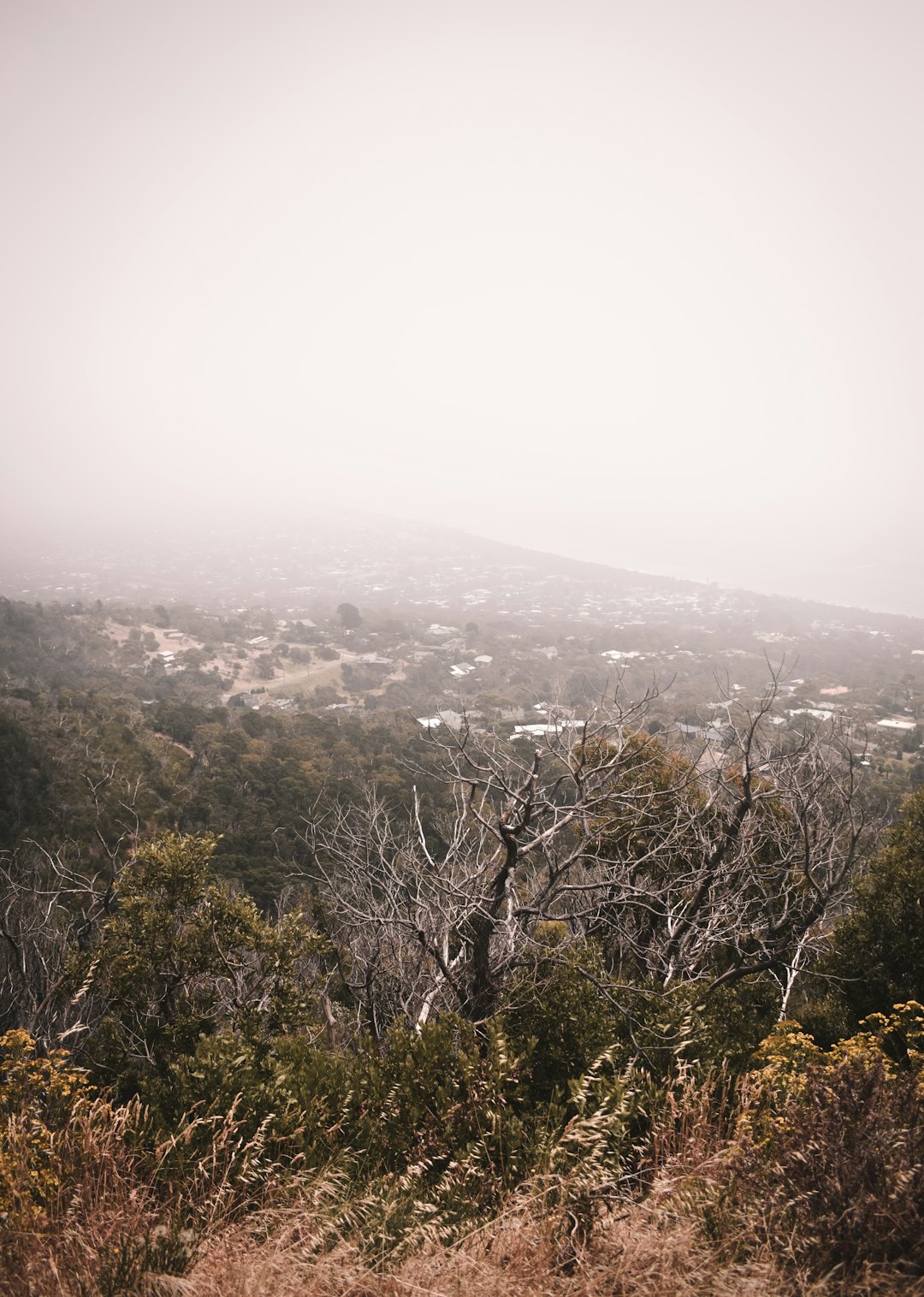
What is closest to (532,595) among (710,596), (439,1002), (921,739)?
(710,596)

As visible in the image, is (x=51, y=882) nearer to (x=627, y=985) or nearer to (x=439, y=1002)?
(x=439, y=1002)

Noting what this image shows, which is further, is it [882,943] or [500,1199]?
[882,943]

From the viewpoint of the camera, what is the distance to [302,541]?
163000 millimetres

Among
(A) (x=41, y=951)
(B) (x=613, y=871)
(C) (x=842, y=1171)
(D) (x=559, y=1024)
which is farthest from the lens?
(A) (x=41, y=951)

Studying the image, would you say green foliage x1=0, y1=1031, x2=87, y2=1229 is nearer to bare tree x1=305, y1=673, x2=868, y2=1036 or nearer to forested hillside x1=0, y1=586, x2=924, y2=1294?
forested hillside x1=0, y1=586, x2=924, y2=1294

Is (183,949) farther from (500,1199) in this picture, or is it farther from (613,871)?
(613,871)

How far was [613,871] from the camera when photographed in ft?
31.5

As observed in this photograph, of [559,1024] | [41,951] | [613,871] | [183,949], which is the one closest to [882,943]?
[613,871]

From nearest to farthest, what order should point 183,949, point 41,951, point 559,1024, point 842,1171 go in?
point 842,1171 < point 559,1024 < point 183,949 < point 41,951

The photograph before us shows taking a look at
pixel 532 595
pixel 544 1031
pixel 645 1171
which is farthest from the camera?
pixel 532 595

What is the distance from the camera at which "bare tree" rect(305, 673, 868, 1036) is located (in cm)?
655

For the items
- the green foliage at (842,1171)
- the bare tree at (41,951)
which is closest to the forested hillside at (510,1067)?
the green foliage at (842,1171)

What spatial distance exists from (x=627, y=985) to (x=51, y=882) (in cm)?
1895

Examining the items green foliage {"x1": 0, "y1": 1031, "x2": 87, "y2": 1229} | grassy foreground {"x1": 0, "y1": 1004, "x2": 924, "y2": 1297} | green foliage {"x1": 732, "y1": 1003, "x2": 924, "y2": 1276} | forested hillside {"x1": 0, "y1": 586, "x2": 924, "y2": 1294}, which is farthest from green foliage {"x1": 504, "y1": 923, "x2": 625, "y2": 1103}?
green foliage {"x1": 0, "y1": 1031, "x2": 87, "y2": 1229}
